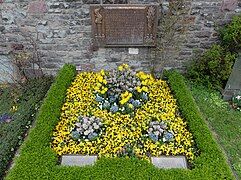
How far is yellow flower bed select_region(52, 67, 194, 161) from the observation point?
15.2ft

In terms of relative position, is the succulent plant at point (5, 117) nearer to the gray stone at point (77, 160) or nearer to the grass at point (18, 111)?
the grass at point (18, 111)

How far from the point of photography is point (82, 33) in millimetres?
6184

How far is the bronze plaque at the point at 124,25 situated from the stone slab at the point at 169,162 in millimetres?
2635

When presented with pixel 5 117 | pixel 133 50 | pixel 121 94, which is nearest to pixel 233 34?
pixel 133 50

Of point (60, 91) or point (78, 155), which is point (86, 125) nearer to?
point (78, 155)

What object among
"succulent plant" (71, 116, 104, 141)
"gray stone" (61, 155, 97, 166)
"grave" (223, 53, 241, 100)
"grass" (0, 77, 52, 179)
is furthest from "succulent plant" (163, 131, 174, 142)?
"grass" (0, 77, 52, 179)

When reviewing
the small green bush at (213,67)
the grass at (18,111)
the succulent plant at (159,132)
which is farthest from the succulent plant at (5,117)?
the small green bush at (213,67)

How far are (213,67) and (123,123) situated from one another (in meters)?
2.39

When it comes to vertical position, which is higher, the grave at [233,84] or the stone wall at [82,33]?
the stone wall at [82,33]

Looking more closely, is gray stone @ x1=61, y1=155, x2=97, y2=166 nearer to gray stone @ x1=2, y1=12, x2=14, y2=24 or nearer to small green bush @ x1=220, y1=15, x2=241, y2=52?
gray stone @ x1=2, y1=12, x2=14, y2=24

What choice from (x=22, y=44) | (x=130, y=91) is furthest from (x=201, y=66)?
(x=22, y=44)

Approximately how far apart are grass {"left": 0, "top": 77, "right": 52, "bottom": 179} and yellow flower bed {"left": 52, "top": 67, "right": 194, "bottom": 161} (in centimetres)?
64

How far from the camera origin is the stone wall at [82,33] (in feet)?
19.3

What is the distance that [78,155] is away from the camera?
459 cm
